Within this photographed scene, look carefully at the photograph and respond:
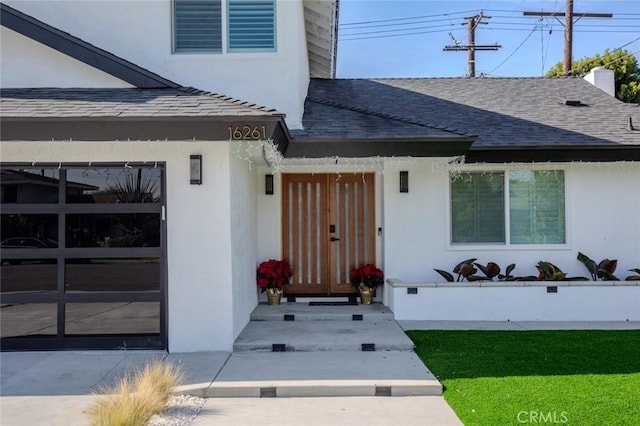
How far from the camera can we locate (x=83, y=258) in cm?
670

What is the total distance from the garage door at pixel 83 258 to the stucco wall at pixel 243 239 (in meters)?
0.91

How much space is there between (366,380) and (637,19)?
21.7 meters

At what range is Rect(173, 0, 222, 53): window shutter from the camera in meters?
8.30

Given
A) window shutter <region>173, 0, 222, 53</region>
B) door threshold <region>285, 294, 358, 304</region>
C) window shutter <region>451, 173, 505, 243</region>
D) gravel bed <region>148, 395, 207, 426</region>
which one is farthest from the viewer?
door threshold <region>285, 294, 358, 304</region>

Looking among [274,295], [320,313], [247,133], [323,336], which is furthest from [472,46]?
[247,133]

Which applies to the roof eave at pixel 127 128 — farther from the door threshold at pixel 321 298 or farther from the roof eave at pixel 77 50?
the door threshold at pixel 321 298

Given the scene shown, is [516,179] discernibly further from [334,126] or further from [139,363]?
[139,363]

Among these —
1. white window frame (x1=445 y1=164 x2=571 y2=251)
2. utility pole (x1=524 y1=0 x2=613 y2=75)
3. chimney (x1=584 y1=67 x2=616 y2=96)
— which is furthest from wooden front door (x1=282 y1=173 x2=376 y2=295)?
utility pole (x1=524 y1=0 x2=613 y2=75)

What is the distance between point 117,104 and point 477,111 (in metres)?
7.11

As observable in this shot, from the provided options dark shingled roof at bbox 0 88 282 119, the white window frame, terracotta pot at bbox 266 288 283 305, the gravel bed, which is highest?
dark shingled roof at bbox 0 88 282 119

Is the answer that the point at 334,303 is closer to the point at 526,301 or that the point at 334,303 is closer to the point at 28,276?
the point at 526,301

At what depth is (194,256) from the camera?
6613 mm

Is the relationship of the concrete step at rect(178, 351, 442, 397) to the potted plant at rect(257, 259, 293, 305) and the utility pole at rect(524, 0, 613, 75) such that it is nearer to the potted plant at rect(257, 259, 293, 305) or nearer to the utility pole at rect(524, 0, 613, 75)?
the potted plant at rect(257, 259, 293, 305)

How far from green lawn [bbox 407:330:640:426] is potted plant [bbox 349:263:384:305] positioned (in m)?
1.76
